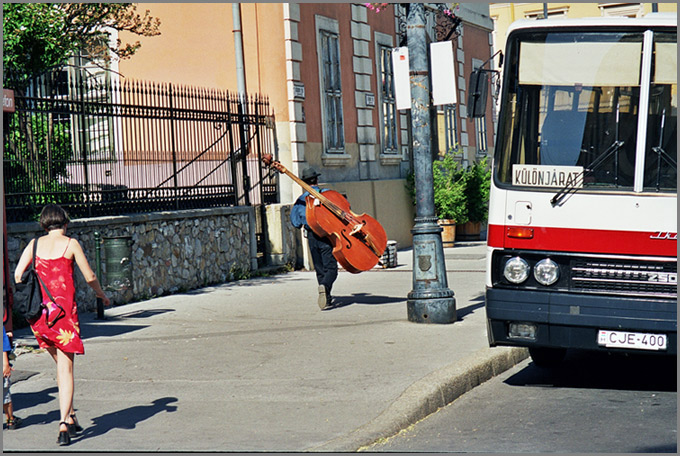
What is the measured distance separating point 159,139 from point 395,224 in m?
8.19

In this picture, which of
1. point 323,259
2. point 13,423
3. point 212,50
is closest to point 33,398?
point 13,423

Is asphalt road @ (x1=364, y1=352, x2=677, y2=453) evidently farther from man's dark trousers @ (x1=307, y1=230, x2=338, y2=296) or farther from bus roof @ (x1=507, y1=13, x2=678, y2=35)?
man's dark trousers @ (x1=307, y1=230, x2=338, y2=296)

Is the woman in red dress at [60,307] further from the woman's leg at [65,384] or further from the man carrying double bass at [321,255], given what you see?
the man carrying double bass at [321,255]

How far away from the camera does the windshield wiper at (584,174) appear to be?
281 inches

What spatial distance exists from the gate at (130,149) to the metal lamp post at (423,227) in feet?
14.6

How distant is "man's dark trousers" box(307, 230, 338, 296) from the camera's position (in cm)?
1180

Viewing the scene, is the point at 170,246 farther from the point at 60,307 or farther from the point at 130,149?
the point at 60,307

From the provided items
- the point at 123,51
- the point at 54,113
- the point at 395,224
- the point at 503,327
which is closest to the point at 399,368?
the point at 503,327

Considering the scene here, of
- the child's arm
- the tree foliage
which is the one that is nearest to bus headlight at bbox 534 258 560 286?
the child's arm

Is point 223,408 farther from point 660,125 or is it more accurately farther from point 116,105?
point 116,105

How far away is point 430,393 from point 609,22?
305 cm

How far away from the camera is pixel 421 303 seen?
1025 centimetres

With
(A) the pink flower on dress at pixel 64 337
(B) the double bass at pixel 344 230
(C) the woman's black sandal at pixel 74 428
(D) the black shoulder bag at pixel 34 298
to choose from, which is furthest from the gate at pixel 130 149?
(C) the woman's black sandal at pixel 74 428

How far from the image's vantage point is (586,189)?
23.4ft
